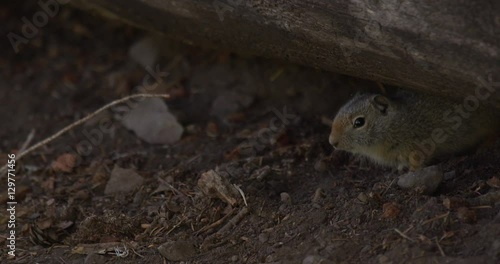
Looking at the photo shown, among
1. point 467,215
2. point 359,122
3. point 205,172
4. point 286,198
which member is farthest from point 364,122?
point 467,215

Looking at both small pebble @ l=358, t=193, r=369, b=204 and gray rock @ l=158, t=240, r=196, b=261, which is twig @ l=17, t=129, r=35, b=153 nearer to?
gray rock @ l=158, t=240, r=196, b=261

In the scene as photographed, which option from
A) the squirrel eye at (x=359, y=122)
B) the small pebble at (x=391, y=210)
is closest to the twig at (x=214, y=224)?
the small pebble at (x=391, y=210)

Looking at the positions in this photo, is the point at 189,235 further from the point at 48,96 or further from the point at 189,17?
the point at 48,96

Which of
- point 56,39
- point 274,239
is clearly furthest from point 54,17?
point 274,239

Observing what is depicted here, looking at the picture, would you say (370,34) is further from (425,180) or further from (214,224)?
(214,224)

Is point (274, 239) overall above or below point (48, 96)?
above

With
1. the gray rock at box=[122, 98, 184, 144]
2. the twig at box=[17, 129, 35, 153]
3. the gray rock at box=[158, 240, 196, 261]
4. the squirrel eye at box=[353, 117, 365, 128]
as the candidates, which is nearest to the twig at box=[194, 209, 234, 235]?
the gray rock at box=[158, 240, 196, 261]
